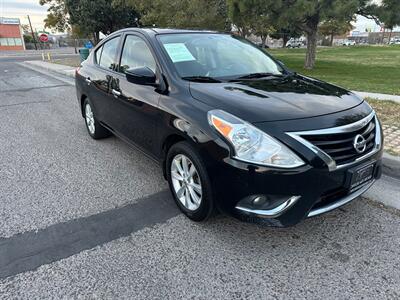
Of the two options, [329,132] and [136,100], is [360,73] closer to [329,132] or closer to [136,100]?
[136,100]

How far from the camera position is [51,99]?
8836 millimetres

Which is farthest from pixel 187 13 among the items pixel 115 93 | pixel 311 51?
pixel 115 93

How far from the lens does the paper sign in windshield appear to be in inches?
125

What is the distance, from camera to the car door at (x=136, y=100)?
3.21 m

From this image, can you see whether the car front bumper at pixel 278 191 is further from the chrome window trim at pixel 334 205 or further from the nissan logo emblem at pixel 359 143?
the nissan logo emblem at pixel 359 143

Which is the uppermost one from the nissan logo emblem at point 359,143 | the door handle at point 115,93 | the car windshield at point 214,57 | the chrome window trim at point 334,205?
the car windshield at point 214,57

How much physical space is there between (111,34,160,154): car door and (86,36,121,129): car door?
0.61ft

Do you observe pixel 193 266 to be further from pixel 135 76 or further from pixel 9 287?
Result: pixel 135 76

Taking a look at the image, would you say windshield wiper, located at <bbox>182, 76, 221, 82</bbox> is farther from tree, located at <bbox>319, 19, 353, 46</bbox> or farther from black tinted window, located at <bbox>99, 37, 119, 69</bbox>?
tree, located at <bbox>319, 19, 353, 46</bbox>

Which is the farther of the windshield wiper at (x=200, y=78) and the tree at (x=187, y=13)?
the tree at (x=187, y=13)

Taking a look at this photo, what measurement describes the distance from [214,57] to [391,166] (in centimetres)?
250

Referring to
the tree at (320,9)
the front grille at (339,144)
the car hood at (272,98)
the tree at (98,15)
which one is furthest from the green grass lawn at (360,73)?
the tree at (98,15)

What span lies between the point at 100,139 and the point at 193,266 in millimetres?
3427

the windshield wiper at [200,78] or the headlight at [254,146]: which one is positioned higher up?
the windshield wiper at [200,78]
